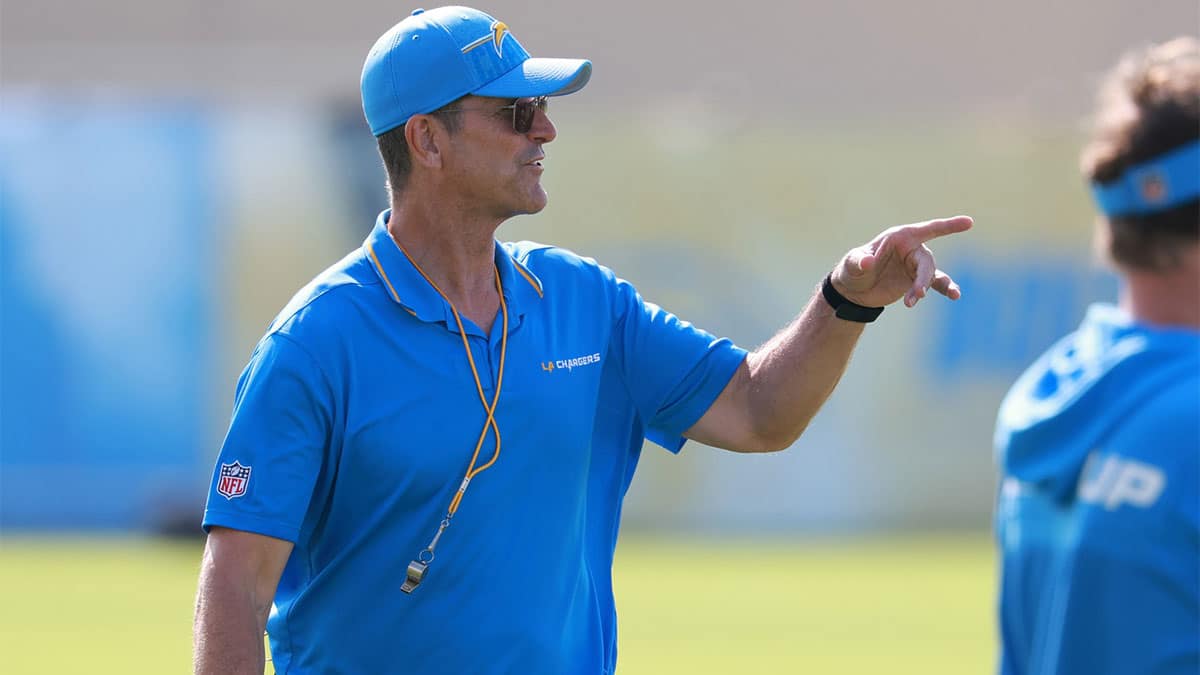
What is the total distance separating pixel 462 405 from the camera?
4219 millimetres

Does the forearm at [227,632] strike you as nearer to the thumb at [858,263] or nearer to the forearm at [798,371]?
the forearm at [798,371]

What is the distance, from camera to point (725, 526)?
16.0m

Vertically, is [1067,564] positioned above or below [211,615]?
above

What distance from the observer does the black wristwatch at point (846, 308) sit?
14.6 ft

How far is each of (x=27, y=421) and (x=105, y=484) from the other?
31.9 inches

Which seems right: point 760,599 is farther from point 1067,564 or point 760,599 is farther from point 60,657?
point 1067,564

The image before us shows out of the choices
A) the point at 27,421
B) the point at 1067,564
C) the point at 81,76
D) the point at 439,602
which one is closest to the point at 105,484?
the point at 27,421

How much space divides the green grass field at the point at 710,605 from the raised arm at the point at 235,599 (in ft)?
20.3

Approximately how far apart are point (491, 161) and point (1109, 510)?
2032 mm

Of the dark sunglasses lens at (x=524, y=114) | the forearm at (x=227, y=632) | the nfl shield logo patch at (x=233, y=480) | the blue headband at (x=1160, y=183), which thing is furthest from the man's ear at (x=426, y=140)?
the blue headband at (x=1160, y=183)

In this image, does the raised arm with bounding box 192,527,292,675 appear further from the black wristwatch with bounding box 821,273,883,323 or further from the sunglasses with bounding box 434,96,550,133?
the black wristwatch with bounding box 821,273,883,323

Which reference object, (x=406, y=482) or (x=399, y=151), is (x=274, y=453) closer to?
(x=406, y=482)

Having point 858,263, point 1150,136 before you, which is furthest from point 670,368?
point 1150,136

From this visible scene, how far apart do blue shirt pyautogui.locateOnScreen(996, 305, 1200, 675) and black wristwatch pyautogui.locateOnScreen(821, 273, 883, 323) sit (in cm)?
131
